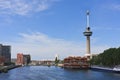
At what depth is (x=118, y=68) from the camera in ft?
547

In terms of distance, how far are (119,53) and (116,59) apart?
569 centimetres

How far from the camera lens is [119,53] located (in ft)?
631

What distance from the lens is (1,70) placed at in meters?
190

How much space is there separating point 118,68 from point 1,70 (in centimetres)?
6133

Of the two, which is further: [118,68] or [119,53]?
[119,53]

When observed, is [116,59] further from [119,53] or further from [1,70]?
[1,70]

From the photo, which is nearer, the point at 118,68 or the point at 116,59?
the point at 118,68

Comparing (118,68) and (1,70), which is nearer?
(118,68)

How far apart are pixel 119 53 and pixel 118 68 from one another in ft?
87.5

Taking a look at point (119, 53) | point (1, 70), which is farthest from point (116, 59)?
point (1, 70)

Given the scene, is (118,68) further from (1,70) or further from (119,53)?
(1,70)

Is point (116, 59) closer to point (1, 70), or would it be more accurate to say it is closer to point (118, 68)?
point (118, 68)

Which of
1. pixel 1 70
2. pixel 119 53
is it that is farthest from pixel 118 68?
pixel 1 70

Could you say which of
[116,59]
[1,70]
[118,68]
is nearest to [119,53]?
[116,59]
